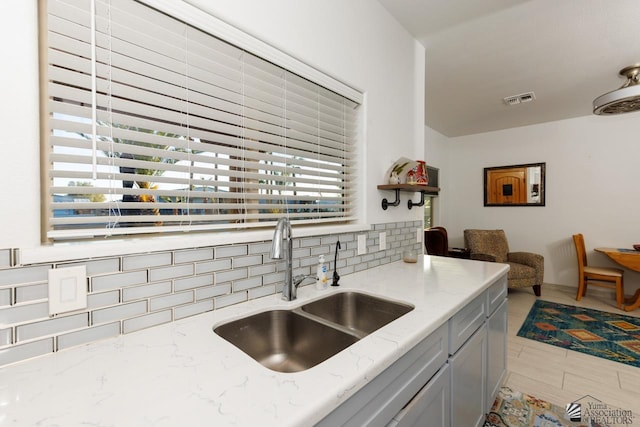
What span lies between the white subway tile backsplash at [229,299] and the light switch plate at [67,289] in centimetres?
42

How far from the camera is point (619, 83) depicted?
3.27m

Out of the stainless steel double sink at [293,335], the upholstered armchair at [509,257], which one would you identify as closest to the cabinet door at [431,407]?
the stainless steel double sink at [293,335]

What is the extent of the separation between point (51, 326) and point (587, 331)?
174 inches

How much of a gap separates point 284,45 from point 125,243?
43.3 inches

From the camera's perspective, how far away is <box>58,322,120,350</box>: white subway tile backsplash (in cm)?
80

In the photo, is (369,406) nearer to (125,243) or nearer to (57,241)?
(125,243)

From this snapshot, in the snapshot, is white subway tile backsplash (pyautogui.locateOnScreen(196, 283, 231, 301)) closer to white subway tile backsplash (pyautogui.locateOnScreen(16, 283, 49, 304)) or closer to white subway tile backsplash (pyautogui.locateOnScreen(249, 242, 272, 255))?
white subway tile backsplash (pyautogui.locateOnScreen(249, 242, 272, 255))

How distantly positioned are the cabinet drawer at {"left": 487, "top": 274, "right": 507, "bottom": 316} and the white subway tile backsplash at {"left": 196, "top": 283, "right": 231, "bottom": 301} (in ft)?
4.80

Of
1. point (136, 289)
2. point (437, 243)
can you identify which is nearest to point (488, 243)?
point (437, 243)

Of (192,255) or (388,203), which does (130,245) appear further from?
(388,203)

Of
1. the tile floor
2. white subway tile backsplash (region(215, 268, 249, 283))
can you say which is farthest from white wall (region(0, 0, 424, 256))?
the tile floor

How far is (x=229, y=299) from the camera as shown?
3.82 ft

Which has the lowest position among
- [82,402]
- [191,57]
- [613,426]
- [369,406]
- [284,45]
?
[613,426]

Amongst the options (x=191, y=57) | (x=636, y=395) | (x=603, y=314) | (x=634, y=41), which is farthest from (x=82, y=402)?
(x=603, y=314)
